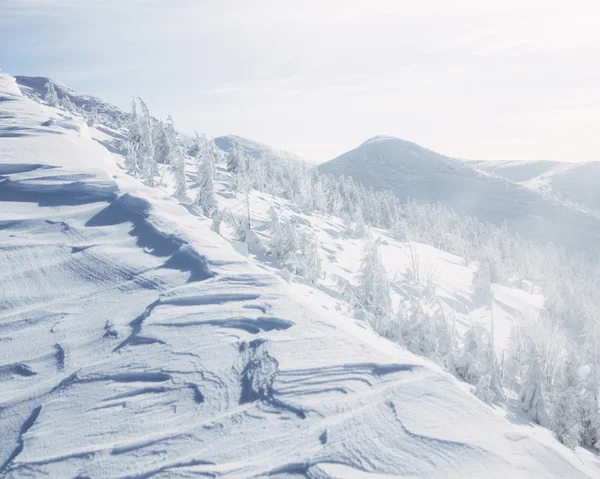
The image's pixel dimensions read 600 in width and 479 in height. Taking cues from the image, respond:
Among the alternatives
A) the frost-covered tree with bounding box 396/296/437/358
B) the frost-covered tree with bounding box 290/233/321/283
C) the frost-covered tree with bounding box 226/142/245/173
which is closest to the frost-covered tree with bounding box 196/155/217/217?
the frost-covered tree with bounding box 290/233/321/283

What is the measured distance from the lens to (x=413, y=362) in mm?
6723

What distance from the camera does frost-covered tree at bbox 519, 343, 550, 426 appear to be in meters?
13.5

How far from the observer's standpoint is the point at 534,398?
46.8ft

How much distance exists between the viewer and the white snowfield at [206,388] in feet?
14.9

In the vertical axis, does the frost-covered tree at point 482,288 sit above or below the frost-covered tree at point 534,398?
below

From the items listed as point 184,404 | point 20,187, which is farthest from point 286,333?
point 20,187

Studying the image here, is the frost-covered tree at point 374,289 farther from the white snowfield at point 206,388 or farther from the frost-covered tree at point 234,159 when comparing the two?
the frost-covered tree at point 234,159

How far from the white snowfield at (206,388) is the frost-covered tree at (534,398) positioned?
7.06 meters

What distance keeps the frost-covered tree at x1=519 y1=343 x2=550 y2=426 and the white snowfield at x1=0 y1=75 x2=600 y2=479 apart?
7.06 m

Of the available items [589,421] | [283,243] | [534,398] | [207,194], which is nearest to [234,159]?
[207,194]

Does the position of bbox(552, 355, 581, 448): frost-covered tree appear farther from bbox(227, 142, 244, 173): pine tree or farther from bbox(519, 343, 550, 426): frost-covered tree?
bbox(227, 142, 244, 173): pine tree

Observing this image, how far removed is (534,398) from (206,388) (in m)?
14.4

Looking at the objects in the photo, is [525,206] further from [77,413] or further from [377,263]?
[77,413]

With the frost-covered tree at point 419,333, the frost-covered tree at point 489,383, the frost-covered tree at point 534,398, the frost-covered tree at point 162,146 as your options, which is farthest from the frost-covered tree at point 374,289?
the frost-covered tree at point 162,146
